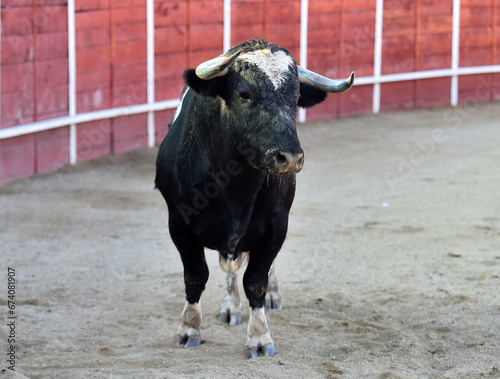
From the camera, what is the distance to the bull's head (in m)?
3.05

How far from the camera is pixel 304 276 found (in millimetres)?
4664

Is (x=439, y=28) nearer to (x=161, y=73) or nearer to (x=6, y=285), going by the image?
(x=161, y=73)

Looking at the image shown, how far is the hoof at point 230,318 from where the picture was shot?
393 cm

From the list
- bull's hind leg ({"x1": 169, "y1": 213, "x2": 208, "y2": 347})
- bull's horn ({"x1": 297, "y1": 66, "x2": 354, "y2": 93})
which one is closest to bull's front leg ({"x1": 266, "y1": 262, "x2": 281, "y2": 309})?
bull's hind leg ({"x1": 169, "y1": 213, "x2": 208, "y2": 347})

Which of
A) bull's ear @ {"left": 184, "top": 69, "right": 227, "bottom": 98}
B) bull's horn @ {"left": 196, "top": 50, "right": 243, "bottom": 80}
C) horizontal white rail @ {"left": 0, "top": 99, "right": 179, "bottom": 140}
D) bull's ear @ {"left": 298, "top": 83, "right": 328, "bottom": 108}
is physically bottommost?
horizontal white rail @ {"left": 0, "top": 99, "right": 179, "bottom": 140}

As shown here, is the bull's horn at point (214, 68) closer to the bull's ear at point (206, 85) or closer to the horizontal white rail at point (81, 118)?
the bull's ear at point (206, 85)

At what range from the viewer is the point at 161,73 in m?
8.34

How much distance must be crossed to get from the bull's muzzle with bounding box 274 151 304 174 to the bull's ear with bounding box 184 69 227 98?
0.43m

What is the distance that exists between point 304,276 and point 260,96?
1723mm

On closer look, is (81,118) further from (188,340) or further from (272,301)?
(188,340)

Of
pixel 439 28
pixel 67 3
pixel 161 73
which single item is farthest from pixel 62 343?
pixel 439 28

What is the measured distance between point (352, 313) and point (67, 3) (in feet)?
14.3

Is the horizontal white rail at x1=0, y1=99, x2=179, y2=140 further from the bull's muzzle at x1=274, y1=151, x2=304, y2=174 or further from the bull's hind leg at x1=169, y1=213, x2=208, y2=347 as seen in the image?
the bull's muzzle at x1=274, y1=151, x2=304, y2=174

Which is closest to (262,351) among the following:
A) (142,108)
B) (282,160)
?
(282,160)
